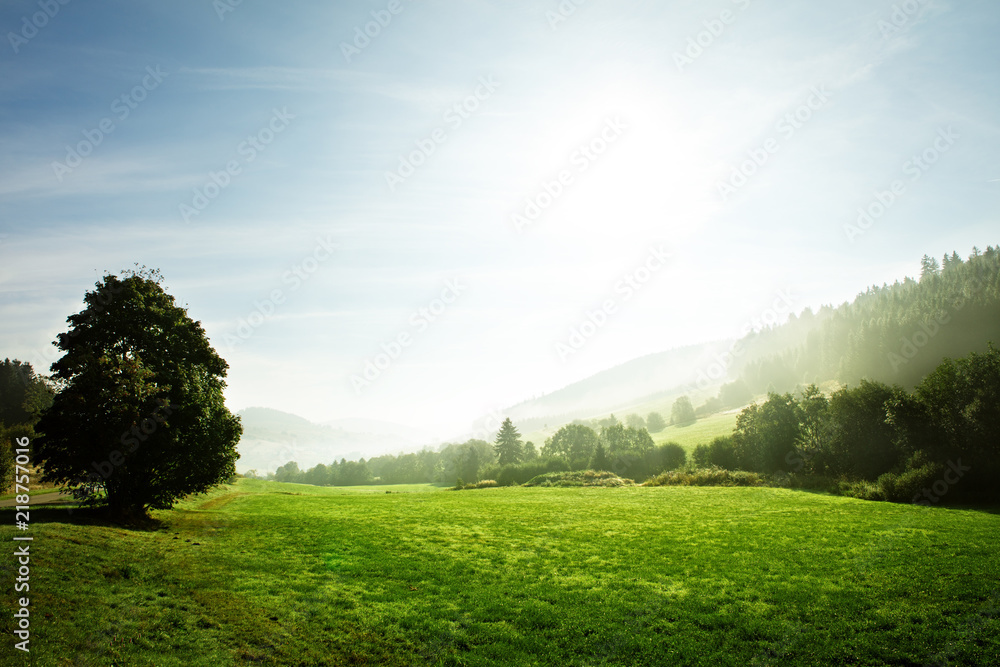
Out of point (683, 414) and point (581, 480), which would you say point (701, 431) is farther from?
point (581, 480)

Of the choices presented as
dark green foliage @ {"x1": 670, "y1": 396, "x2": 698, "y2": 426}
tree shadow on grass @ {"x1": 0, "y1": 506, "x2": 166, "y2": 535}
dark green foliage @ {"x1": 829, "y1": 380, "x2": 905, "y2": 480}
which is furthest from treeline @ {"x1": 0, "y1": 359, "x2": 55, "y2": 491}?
dark green foliage @ {"x1": 670, "y1": 396, "x2": 698, "y2": 426}

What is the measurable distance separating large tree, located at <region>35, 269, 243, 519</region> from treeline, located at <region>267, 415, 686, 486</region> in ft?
213

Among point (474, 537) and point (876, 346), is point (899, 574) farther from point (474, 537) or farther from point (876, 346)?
point (876, 346)

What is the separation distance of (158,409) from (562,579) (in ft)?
81.4

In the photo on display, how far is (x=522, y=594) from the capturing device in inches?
614

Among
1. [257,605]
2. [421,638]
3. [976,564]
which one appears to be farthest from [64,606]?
[976,564]

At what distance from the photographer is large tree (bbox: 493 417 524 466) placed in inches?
4085

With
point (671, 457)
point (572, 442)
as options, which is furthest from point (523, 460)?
point (671, 457)

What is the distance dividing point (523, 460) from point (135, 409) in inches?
Result: 3568

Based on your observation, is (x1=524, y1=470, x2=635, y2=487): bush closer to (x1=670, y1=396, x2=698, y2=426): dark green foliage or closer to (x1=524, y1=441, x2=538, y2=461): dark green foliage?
(x1=524, y1=441, x2=538, y2=461): dark green foliage

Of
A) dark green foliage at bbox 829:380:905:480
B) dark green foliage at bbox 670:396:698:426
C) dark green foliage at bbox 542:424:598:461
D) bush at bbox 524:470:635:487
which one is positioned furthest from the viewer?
dark green foliage at bbox 670:396:698:426

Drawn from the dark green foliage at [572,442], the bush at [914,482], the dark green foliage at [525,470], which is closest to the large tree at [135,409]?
the bush at [914,482]

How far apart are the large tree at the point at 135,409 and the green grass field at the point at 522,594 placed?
2.72 meters

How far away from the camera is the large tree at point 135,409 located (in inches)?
936
